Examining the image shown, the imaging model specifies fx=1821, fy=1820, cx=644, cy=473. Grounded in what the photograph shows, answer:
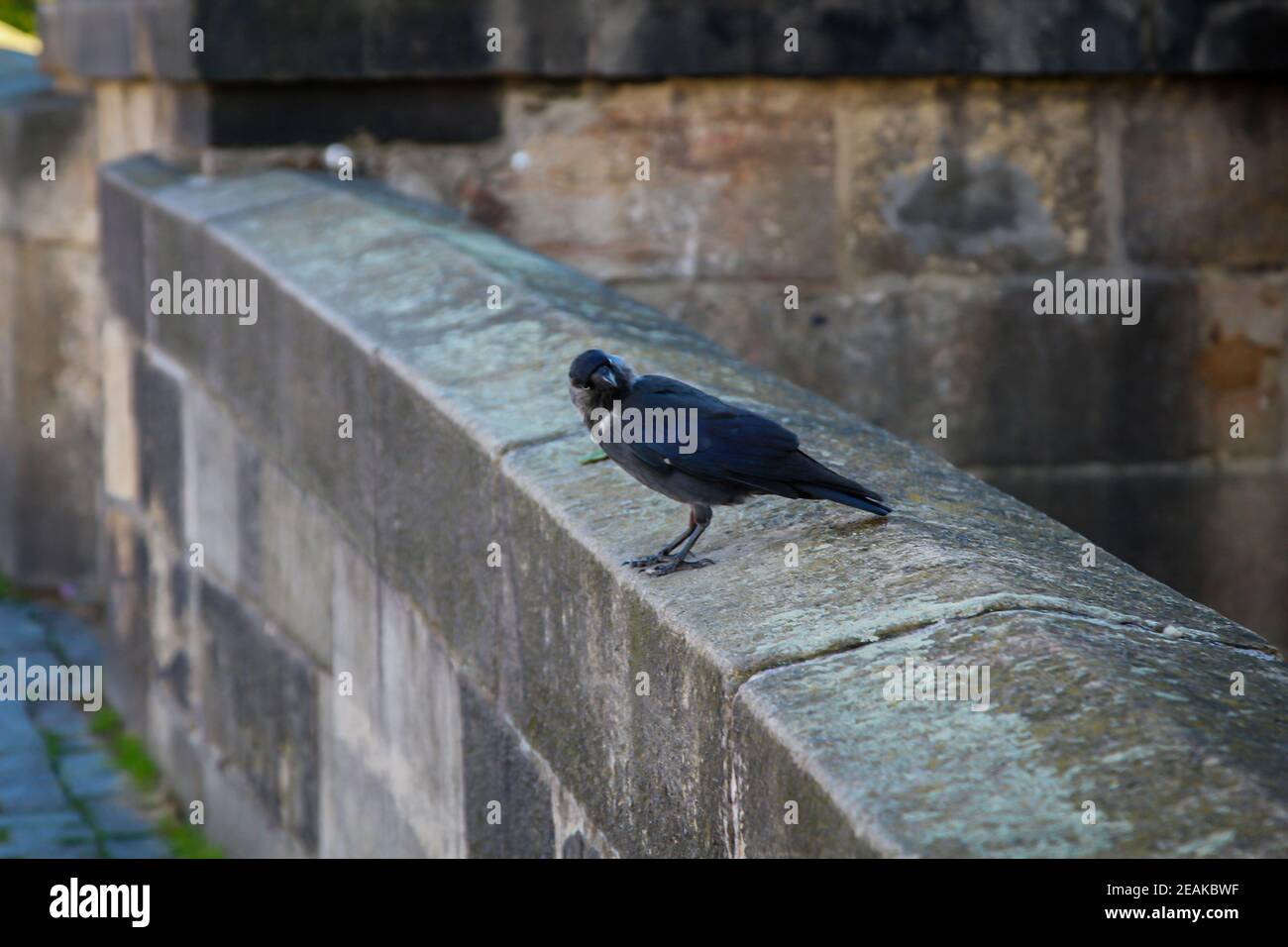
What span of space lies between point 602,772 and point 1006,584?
594 mm

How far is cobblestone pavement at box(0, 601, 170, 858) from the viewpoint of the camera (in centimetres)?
461

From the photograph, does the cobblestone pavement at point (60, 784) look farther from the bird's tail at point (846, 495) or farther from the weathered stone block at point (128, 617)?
the bird's tail at point (846, 495)

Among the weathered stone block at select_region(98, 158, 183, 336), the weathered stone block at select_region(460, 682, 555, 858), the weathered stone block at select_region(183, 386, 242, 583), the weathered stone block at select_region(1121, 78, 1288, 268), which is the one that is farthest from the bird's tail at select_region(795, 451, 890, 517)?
the weathered stone block at select_region(98, 158, 183, 336)

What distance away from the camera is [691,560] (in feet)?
7.71

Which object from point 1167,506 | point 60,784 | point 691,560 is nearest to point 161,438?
point 60,784

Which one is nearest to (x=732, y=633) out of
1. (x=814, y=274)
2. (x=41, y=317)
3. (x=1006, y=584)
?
(x=1006, y=584)

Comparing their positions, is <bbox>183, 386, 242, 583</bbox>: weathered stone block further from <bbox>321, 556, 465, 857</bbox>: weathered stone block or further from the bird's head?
the bird's head

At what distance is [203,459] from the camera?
4750mm

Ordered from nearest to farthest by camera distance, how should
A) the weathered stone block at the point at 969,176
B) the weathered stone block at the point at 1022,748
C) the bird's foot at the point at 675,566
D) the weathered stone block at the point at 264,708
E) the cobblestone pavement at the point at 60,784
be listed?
the weathered stone block at the point at 1022,748, the bird's foot at the point at 675,566, the weathered stone block at the point at 264,708, the cobblestone pavement at the point at 60,784, the weathered stone block at the point at 969,176

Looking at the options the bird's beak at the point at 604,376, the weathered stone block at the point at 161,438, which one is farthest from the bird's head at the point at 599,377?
the weathered stone block at the point at 161,438

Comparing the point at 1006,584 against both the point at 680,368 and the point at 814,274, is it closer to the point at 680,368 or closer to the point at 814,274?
the point at 680,368

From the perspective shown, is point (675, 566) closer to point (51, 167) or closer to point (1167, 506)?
point (1167, 506)

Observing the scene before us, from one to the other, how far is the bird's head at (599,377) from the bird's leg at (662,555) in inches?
8.0

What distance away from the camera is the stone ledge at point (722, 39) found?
4.71m
